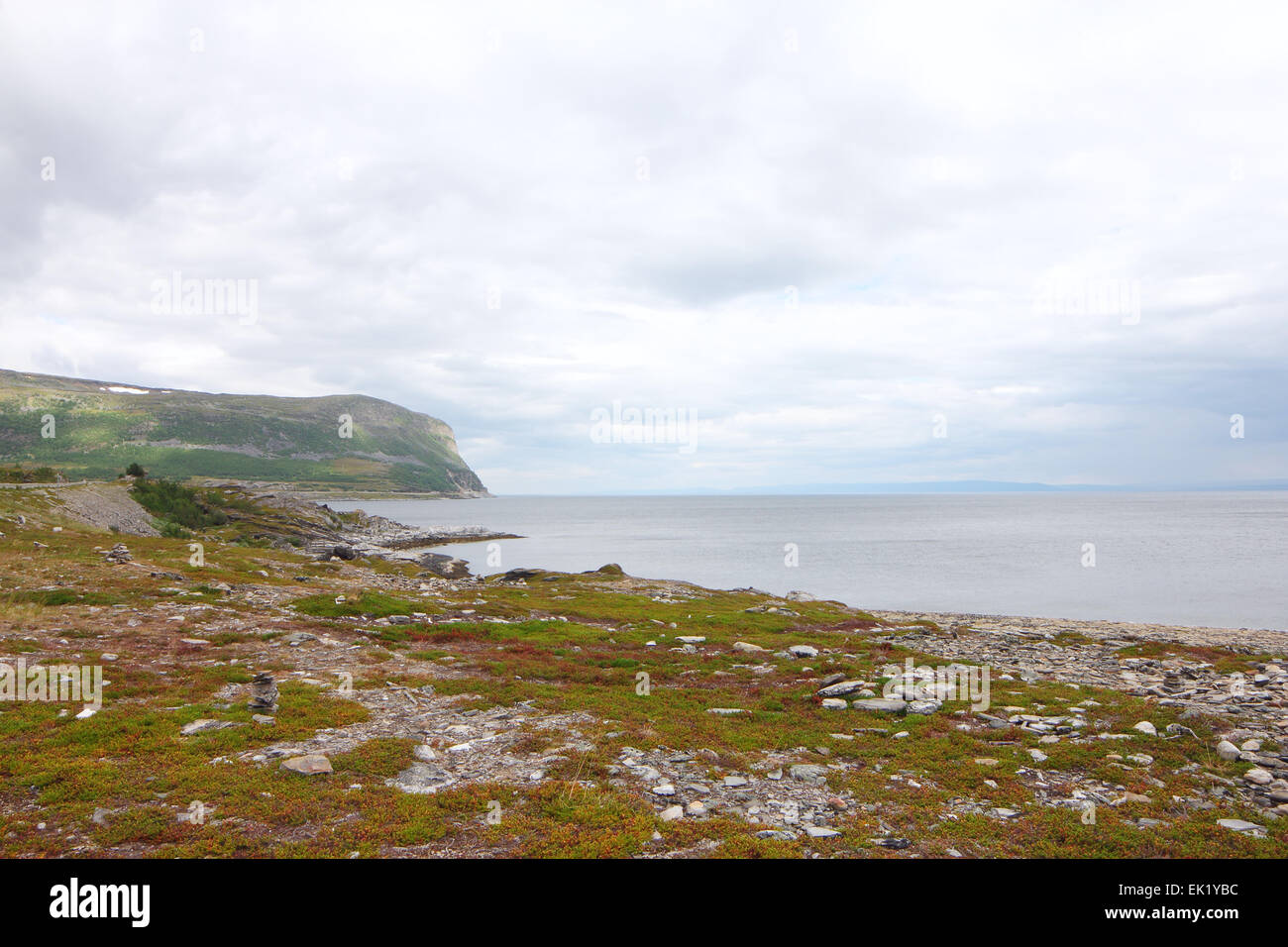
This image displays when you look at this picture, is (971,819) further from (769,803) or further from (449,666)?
(449,666)

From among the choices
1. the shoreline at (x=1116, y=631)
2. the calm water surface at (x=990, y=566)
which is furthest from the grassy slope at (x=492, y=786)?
the calm water surface at (x=990, y=566)

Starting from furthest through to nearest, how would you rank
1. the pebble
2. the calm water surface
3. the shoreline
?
the calm water surface < the shoreline < the pebble


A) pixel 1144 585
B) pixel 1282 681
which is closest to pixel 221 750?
pixel 1282 681

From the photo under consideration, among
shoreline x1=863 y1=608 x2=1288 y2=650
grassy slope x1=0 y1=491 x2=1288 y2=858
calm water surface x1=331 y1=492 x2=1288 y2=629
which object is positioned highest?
grassy slope x1=0 y1=491 x2=1288 y2=858

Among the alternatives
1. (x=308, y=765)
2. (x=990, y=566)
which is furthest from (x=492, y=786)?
(x=990, y=566)

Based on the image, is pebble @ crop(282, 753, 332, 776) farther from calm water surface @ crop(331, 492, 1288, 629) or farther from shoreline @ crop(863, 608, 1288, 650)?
calm water surface @ crop(331, 492, 1288, 629)

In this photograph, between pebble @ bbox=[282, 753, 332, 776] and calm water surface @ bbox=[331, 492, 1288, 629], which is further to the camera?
calm water surface @ bbox=[331, 492, 1288, 629]

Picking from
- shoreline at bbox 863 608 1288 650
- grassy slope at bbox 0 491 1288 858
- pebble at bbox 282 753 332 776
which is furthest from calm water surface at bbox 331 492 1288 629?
pebble at bbox 282 753 332 776

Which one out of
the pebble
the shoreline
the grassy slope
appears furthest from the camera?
the shoreline

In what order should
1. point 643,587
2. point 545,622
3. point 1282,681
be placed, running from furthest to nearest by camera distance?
point 643,587 < point 545,622 < point 1282,681

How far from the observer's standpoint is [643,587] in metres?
49.9

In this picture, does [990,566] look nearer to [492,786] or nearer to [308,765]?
[492,786]
